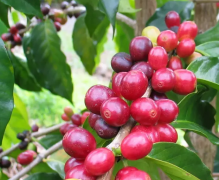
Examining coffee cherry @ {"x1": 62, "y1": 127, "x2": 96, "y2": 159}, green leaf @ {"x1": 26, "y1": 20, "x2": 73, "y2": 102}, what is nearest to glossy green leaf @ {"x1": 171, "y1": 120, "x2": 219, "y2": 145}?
coffee cherry @ {"x1": 62, "y1": 127, "x2": 96, "y2": 159}

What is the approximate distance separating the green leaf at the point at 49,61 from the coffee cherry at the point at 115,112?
0.71 metres

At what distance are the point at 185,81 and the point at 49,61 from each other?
2.28 ft

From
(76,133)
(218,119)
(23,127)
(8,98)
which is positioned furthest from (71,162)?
(23,127)

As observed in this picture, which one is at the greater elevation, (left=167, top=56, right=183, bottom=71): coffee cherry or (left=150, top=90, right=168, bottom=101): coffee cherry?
(left=167, top=56, right=183, bottom=71): coffee cherry

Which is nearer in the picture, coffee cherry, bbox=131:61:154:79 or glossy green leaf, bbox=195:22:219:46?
coffee cherry, bbox=131:61:154:79

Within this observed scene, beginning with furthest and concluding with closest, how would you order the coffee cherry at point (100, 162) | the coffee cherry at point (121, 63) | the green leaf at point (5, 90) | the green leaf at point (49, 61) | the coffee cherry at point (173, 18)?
1. the green leaf at point (49, 61)
2. the coffee cherry at point (173, 18)
3. the coffee cherry at point (121, 63)
4. the green leaf at point (5, 90)
5. the coffee cherry at point (100, 162)

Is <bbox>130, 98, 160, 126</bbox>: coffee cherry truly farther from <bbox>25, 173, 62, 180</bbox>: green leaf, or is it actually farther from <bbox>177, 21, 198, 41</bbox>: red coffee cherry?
<bbox>25, 173, 62, 180</bbox>: green leaf

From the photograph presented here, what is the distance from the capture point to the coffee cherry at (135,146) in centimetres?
38

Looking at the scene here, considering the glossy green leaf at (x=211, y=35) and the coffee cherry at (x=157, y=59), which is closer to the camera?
the coffee cherry at (x=157, y=59)

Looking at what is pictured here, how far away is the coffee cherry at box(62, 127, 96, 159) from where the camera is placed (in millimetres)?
403

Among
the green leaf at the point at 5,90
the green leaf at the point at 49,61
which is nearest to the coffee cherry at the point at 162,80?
the green leaf at the point at 5,90

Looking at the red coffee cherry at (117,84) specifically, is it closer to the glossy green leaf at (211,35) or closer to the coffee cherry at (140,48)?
the coffee cherry at (140,48)

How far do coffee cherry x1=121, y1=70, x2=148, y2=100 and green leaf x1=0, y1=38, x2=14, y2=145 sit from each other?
0.64 ft

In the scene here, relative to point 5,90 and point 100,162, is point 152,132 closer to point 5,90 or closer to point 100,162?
point 100,162
